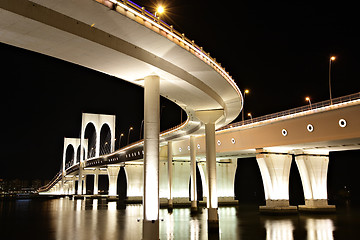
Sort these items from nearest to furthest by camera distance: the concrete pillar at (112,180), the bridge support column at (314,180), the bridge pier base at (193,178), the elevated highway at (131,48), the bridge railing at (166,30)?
the elevated highway at (131,48), the bridge railing at (166,30), the bridge support column at (314,180), the bridge pier base at (193,178), the concrete pillar at (112,180)

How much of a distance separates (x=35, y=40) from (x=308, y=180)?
109 feet

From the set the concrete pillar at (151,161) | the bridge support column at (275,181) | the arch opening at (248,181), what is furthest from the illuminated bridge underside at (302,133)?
the arch opening at (248,181)

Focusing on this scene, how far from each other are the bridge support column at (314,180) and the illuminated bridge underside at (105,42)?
20.9 m

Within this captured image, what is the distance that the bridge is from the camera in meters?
12.7

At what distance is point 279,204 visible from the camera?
119 feet

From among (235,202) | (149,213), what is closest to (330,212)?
(235,202)

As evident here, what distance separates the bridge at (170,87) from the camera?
41.8ft

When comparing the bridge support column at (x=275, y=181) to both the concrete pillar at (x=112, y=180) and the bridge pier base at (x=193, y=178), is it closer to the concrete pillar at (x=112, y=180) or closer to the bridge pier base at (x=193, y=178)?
the bridge pier base at (x=193, y=178)

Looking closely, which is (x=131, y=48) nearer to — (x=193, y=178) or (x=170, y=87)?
(x=170, y=87)

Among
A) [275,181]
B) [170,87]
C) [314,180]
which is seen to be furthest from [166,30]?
[314,180]

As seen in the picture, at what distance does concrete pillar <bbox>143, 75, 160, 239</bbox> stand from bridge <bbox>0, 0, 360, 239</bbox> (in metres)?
0.05

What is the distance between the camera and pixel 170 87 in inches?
810

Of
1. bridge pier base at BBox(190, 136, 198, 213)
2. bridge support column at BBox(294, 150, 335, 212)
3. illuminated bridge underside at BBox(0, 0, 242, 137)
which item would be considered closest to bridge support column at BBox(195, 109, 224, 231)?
illuminated bridge underside at BBox(0, 0, 242, 137)

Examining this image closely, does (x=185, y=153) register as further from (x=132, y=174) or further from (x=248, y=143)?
(x=132, y=174)
